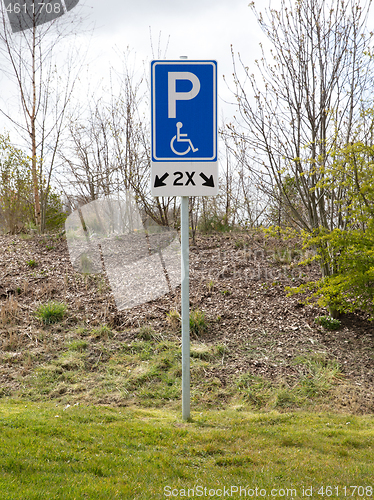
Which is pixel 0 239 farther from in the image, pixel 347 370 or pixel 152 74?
pixel 347 370

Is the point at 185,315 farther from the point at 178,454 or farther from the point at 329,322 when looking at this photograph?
the point at 329,322

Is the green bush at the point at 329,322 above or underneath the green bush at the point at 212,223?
underneath

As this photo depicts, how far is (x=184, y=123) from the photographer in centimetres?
404

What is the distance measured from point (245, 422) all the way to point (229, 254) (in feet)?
18.7

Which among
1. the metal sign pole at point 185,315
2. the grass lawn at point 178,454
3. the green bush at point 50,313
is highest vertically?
the metal sign pole at point 185,315

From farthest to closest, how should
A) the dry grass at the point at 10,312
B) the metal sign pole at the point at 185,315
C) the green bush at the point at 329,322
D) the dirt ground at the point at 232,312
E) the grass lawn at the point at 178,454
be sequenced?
the dry grass at the point at 10,312, the green bush at the point at 329,322, the dirt ground at the point at 232,312, the metal sign pole at the point at 185,315, the grass lawn at the point at 178,454

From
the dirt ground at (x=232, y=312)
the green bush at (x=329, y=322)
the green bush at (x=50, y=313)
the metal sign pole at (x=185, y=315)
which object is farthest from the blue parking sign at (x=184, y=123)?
the green bush at (x=50, y=313)

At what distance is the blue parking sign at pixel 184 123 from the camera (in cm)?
402

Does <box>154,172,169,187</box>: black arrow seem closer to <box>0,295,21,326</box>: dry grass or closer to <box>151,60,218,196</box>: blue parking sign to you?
<box>151,60,218,196</box>: blue parking sign

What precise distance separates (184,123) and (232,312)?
408 cm

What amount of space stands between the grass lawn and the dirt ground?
1105 mm

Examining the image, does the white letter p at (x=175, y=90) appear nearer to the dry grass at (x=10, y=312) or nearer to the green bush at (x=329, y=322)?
the green bush at (x=329, y=322)

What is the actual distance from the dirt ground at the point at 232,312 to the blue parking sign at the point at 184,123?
2976 mm

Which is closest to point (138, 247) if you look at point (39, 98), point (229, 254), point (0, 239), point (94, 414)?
point (229, 254)
